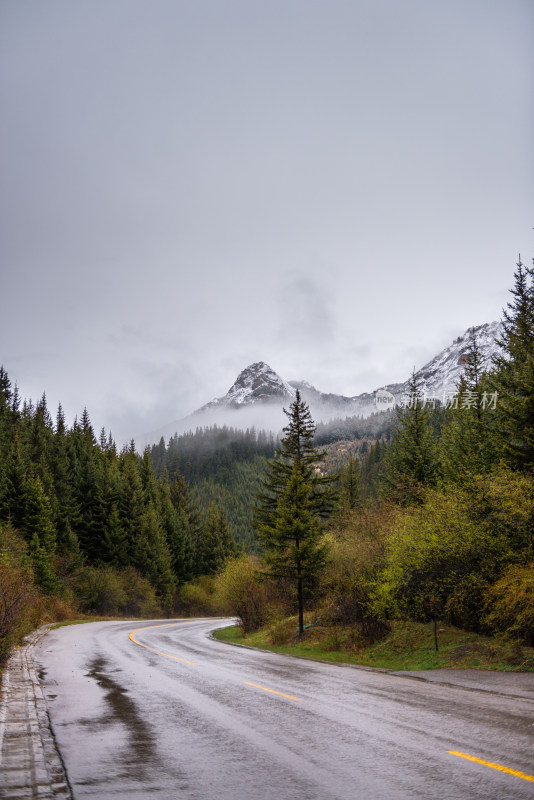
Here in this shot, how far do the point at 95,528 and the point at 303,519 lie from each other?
51.7 m

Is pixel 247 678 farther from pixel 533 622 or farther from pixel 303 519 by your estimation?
pixel 303 519

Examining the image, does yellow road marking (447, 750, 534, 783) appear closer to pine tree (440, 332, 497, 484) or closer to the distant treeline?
pine tree (440, 332, 497, 484)

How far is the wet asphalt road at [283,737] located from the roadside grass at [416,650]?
4025mm

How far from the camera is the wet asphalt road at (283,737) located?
5488 mm

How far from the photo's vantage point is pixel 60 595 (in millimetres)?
51938

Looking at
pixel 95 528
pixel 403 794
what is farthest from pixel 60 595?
pixel 403 794

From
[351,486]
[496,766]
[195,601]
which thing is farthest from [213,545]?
[496,766]

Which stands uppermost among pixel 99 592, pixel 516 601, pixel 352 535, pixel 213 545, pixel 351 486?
pixel 351 486

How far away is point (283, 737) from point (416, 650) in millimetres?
13135

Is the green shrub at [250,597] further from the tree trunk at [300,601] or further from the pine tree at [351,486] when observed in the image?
the pine tree at [351,486]

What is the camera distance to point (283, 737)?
752cm

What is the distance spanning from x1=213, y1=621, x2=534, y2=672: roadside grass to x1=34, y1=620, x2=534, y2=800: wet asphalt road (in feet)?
13.2

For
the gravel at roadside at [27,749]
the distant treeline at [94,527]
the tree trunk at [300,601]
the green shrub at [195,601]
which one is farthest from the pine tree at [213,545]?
the gravel at roadside at [27,749]

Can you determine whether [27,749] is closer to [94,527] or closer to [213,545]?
[94,527]
